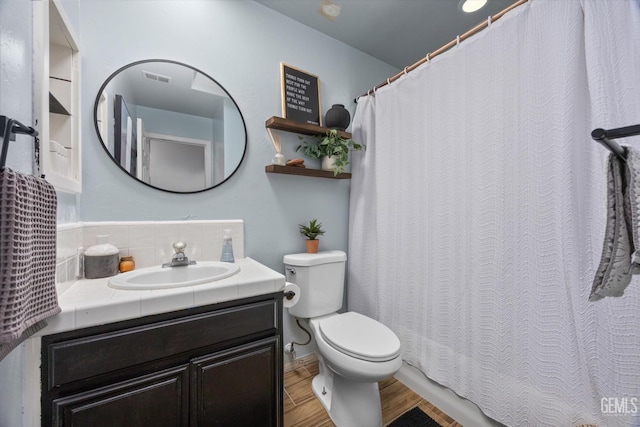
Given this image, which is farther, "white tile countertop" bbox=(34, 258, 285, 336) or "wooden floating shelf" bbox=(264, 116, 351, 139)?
"wooden floating shelf" bbox=(264, 116, 351, 139)

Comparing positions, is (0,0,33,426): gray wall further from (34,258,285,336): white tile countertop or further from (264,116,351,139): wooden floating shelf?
(264,116,351,139): wooden floating shelf

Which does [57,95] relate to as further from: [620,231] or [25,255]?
[620,231]

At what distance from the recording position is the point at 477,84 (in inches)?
47.2

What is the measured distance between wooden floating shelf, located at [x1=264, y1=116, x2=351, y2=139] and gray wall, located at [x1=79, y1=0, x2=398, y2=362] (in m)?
0.07

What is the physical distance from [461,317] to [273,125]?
1478 mm

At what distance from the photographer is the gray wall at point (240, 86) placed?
117cm

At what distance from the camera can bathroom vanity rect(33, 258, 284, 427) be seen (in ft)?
2.33

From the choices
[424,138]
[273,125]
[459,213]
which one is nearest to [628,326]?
[459,213]

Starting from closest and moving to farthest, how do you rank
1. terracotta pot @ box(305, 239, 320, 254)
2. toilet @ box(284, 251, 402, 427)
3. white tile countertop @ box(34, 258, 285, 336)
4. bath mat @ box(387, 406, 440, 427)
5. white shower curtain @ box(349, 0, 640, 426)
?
white tile countertop @ box(34, 258, 285, 336) < white shower curtain @ box(349, 0, 640, 426) < toilet @ box(284, 251, 402, 427) < bath mat @ box(387, 406, 440, 427) < terracotta pot @ box(305, 239, 320, 254)

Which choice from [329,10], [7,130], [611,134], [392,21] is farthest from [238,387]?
[392,21]

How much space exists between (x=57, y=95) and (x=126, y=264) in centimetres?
70

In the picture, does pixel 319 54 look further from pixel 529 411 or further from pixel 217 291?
pixel 529 411

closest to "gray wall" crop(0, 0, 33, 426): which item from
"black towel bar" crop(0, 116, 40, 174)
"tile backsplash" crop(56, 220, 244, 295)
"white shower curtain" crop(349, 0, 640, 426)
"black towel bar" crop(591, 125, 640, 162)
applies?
"black towel bar" crop(0, 116, 40, 174)

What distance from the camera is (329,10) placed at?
1608 mm
